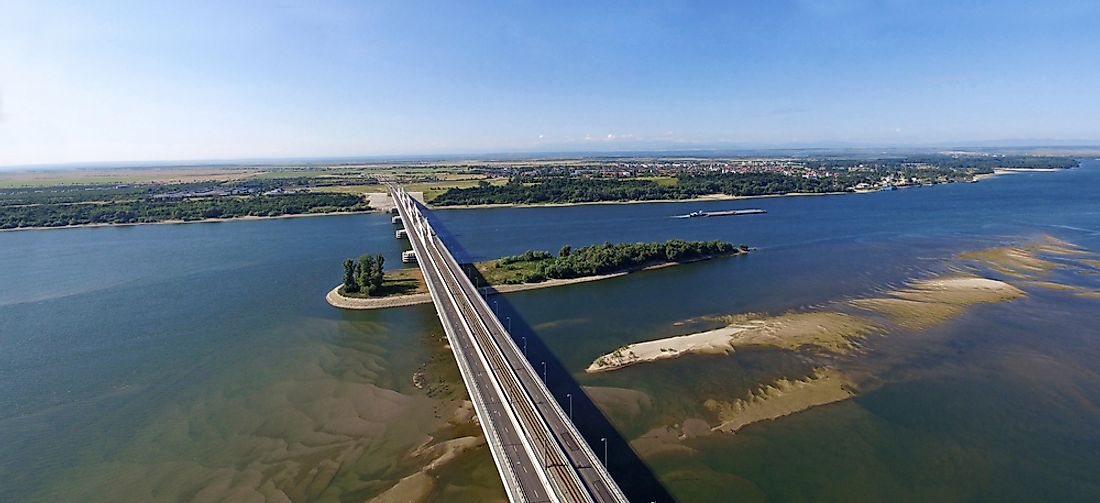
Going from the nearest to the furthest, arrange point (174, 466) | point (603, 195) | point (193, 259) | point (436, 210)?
point (174, 466), point (193, 259), point (436, 210), point (603, 195)

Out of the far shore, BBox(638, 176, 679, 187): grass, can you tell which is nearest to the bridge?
the far shore

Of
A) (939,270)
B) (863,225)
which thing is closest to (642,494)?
(939,270)

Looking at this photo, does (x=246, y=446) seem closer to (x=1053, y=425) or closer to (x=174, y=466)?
(x=174, y=466)

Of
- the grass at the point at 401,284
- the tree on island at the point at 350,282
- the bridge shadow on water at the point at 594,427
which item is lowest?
the bridge shadow on water at the point at 594,427

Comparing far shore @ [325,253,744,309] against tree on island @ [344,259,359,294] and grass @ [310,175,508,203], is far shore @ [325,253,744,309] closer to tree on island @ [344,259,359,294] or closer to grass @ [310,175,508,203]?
tree on island @ [344,259,359,294]

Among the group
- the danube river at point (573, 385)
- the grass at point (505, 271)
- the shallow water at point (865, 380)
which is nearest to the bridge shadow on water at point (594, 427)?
the danube river at point (573, 385)

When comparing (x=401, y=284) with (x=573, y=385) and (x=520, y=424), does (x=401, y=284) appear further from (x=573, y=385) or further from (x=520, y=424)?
(x=520, y=424)

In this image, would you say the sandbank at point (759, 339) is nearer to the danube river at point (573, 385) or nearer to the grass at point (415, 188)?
the danube river at point (573, 385)
